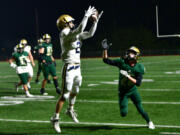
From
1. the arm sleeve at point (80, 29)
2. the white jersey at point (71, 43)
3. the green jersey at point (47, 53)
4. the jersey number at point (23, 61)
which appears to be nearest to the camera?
the arm sleeve at point (80, 29)

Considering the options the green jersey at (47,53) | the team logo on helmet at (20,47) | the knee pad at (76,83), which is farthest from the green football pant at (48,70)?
the knee pad at (76,83)

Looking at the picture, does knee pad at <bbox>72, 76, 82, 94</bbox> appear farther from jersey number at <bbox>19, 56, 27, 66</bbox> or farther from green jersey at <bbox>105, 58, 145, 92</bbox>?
jersey number at <bbox>19, 56, 27, 66</bbox>

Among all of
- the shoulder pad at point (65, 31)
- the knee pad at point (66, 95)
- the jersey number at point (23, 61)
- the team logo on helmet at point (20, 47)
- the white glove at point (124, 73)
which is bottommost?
the knee pad at point (66, 95)

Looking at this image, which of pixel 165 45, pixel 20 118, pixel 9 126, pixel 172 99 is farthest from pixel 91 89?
pixel 165 45

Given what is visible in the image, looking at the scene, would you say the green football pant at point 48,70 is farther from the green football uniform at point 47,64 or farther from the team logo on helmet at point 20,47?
the team logo on helmet at point 20,47

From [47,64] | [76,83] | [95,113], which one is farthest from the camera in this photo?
[47,64]

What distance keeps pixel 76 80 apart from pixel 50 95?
519 centimetres

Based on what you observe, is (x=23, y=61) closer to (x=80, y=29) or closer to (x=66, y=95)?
(x=66, y=95)

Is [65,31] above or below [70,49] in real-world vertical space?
above

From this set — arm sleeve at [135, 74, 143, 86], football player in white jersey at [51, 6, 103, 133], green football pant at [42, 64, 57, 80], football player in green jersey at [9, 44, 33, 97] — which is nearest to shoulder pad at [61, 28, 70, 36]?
football player in white jersey at [51, 6, 103, 133]

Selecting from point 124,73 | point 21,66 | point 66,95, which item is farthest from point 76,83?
point 21,66

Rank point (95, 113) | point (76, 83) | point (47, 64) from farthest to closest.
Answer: point (47, 64), point (95, 113), point (76, 83)

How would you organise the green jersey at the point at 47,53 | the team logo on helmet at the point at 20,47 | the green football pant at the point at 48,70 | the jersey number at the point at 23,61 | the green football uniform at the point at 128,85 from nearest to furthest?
the green football uniform at the point at 128,85, the jersey number at the point at 23,61, the team logo on helmet at the point at 20,47, the green football pant at the point at 48,70, the green jersey at the point at 47,53

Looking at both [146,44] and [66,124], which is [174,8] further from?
[66,124]
